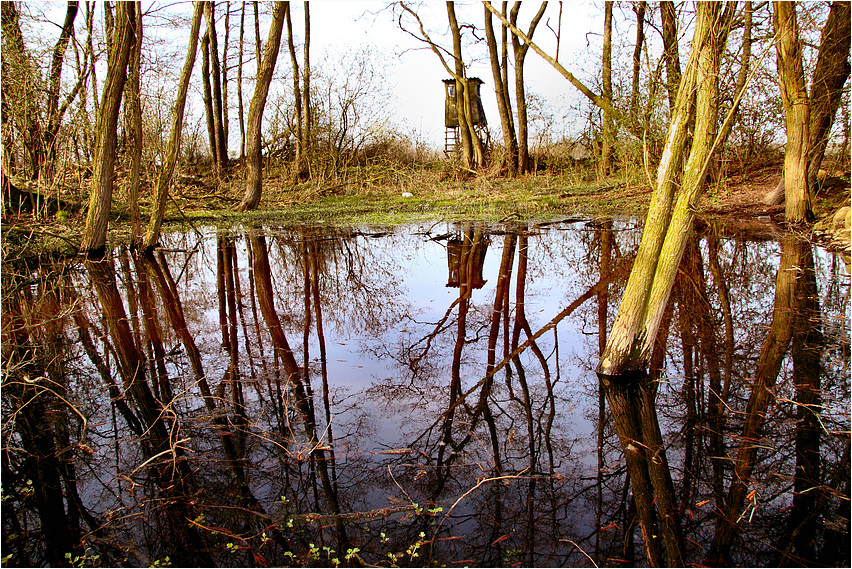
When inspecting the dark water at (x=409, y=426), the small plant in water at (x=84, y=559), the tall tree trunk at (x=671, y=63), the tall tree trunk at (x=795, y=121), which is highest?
the tall tree trunk at (x=671, y=63)

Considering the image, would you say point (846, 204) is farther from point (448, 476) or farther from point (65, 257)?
point (65, 257)

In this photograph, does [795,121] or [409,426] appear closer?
[409,426]

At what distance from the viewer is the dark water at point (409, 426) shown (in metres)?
2.83

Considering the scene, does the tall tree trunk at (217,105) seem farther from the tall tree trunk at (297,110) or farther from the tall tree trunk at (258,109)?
the tall tree trunk at (258,109)

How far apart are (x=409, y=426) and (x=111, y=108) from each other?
26.3 feet

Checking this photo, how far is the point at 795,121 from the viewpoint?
10594 millimetres

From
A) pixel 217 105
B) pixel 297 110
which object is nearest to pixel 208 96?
pixel 217 105

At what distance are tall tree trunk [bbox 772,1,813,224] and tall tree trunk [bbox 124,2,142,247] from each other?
1091 centimetres

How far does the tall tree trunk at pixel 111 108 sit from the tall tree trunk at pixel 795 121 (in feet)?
35.9

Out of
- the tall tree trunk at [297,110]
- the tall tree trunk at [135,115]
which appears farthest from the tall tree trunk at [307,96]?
the tall tree trunk at [135,115]

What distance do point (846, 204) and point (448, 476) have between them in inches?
430

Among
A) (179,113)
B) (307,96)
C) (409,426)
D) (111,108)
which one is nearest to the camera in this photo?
(409,426)

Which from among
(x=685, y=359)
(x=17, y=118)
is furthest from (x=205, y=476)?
(x=17, y=118)

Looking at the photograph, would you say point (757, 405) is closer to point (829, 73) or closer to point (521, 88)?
point (829, 73)
